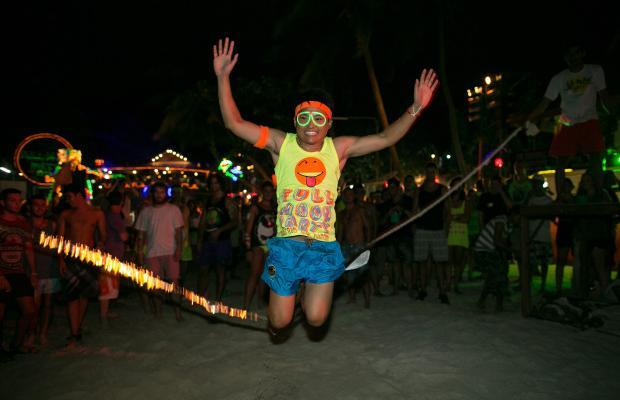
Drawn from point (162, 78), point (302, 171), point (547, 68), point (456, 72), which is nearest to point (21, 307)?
point (302, 171)

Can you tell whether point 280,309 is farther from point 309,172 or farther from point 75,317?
point 75,317

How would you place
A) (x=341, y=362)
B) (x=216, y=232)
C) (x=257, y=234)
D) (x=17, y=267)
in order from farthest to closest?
1. (x=216, y=232)
2. (x=257, y=234)
3. (x=17, y=267)
4. (x=341, y=362)

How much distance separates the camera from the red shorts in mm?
6980

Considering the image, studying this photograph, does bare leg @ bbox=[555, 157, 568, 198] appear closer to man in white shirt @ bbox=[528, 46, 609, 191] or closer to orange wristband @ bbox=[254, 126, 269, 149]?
man in white shirt @ bbox=[528, 46, 609, 191]

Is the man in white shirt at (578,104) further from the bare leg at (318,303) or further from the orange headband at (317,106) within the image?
the bare leg at (318,303)

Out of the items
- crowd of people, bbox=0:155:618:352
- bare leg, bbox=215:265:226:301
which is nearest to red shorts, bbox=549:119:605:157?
crowd of people, bbox=0:155:618:352

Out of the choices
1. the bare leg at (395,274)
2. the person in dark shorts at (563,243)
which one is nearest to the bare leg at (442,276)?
the bare leg at (395,274)

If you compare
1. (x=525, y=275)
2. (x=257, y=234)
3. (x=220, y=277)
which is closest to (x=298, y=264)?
(x=257, y=234)

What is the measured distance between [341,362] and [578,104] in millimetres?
4948

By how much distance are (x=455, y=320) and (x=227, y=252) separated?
12.2 ft

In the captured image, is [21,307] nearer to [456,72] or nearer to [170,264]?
[170,264]

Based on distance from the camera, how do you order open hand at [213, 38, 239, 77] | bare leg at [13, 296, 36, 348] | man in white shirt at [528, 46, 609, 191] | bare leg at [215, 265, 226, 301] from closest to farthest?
open hand at [213, 38, 239, 77], bare leg at [13, 296, 36, 348], man in white shirt at [528, 46, 609, 191], bare leg at [215, 265, 226, 301]

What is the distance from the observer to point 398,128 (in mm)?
4301

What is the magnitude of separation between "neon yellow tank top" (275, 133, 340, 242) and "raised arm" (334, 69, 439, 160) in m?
0.17
